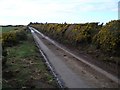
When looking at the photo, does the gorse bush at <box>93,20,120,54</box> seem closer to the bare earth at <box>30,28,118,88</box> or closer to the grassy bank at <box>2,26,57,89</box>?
the bare earth at <box>30,28,118,88</box>

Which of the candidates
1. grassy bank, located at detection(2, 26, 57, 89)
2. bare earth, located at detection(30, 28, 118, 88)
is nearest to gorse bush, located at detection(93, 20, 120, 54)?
bare earth, located at detection(30, 28, 118, 88)

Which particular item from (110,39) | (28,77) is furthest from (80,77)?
(110,39)

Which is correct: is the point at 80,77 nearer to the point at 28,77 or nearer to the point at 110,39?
the point at 28,77

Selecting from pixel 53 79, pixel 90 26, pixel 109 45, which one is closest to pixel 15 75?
pixel 53 79

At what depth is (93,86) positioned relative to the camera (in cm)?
1212

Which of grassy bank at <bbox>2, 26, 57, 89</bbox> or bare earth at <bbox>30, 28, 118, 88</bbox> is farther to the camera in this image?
grassy bank at <bbox>2, 26, 57, 89</bbox>

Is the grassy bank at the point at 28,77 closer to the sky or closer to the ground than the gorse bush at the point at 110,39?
closer to the ground

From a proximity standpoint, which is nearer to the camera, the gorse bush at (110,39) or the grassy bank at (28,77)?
the grassy bank at (28,77)

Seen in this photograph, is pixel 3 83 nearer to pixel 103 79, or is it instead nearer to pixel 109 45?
pixel 103 79

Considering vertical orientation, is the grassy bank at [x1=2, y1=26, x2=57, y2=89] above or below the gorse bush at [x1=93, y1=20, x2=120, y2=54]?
below

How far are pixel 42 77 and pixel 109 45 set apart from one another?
8.55 m

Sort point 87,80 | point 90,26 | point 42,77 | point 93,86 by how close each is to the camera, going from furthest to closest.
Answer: point 90,26
point 42,77
point 87,80
point 93,86

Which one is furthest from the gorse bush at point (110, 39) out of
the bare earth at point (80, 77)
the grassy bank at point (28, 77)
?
the grassy bank at point (28, 77)

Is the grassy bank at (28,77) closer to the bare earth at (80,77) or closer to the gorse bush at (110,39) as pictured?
the bare earth at (80,77)
